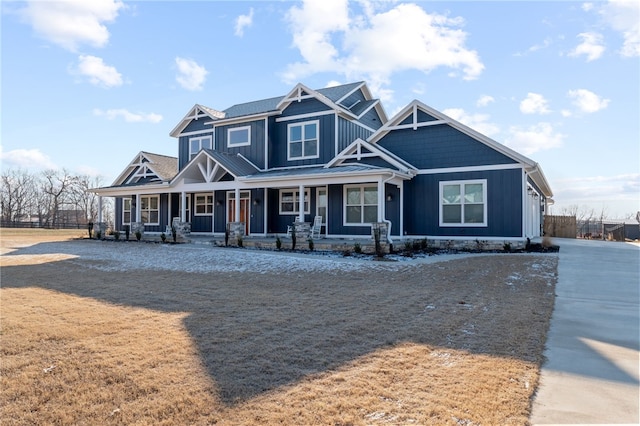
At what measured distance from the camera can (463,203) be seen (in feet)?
52.4

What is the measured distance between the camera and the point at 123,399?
3.54 metres

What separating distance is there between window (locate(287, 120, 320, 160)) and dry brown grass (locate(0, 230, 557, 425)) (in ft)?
39.0

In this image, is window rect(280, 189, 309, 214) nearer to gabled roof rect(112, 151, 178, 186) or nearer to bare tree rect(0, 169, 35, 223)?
gabled roof rect(112, 151, 178, 186)

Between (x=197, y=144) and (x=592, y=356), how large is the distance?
21831 mm

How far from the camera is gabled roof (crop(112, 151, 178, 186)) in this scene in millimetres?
24591

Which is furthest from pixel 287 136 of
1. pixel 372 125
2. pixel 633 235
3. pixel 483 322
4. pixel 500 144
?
pixel 633 235

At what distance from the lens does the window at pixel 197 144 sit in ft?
75.6

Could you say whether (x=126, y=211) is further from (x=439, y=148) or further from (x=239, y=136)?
(x=439, y=148)

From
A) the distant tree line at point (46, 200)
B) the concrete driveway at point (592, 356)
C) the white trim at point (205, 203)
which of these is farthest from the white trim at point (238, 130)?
the distant tree line at point (46, 200)

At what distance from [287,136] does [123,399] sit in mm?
17560

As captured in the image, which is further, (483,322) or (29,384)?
(483,322)

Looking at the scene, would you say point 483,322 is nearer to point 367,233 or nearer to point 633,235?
point 367,233

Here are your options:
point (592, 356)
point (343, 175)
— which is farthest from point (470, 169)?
point (592, 356)

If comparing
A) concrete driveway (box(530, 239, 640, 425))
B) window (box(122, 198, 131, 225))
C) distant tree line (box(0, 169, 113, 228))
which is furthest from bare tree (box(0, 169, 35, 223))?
concrete driveway (box(530, 239, 640, 425))
